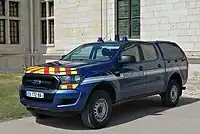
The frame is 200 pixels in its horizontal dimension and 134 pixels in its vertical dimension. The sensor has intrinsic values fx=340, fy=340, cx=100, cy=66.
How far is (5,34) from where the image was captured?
22438 millimetres

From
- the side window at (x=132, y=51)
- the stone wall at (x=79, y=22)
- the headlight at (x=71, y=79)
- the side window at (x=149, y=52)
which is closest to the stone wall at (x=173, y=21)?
the stone wall at (x=79, y=22)

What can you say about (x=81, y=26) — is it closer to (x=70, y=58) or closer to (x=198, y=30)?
(x=198, y=30)

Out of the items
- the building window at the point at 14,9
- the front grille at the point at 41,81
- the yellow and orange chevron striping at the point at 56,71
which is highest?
the building window at the point at 14,9

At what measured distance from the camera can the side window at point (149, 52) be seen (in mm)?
8570

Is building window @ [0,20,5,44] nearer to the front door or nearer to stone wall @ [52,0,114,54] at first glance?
stone wall @ [52,0,114,54]

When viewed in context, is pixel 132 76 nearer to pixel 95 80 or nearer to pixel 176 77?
pixel 95 80

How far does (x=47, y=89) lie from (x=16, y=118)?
159cm

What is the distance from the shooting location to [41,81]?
6871 mm

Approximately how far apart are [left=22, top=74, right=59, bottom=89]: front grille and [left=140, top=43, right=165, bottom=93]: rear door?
8.54 feet

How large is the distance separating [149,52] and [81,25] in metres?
11.2

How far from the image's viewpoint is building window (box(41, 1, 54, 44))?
22781 mm

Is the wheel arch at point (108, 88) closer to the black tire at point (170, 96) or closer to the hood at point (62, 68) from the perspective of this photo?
the hood at point (62, 68)

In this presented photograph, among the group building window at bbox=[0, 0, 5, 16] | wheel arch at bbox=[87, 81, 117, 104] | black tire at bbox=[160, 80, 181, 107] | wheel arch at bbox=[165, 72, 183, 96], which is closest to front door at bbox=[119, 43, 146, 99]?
wheel arch at bbox=[87, 81, 117, 104]

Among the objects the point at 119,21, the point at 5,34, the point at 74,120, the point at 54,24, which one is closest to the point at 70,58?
the point at 74,120
